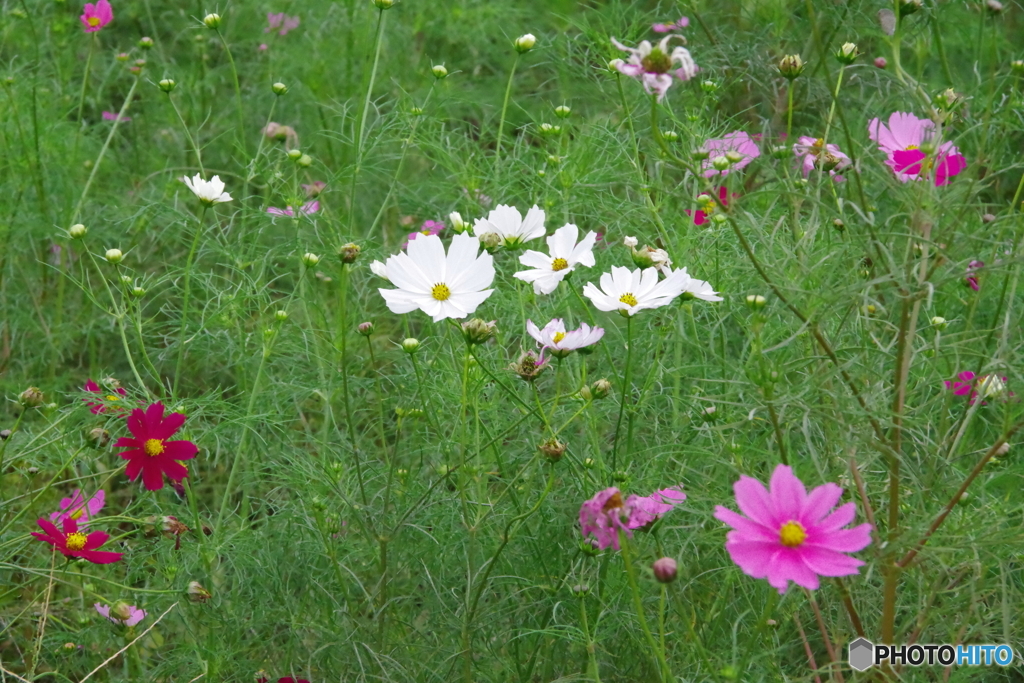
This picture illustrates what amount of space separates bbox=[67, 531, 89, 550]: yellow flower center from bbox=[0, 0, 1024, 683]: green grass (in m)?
0.03

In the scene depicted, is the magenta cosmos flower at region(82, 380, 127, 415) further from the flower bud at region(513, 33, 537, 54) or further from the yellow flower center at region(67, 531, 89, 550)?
the flower bud at region(513, 33, 537, 54)

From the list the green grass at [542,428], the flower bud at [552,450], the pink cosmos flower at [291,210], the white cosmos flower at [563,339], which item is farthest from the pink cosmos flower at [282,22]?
the flower bud at [552,450]

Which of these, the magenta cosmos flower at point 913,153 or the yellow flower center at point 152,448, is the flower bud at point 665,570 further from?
the yellow flower center at point 152,448

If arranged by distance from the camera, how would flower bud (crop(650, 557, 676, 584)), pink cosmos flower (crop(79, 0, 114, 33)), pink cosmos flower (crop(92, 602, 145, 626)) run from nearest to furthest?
flower bud (crop(650, 557, 676, 584)) → pink cosmos flower (crop(92, 602, 145, 626)) → pink cosmos flower (crop(79, 0, 114, 33))

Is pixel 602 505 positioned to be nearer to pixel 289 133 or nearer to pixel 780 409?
pixel 780 409

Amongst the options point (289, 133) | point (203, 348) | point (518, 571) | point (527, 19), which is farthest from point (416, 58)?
point (518, 571)

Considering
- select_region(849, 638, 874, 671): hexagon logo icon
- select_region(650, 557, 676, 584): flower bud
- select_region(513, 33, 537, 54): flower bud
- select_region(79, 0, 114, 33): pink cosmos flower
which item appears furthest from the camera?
select_region(79, 0, 114, 33): pink cosmos flower

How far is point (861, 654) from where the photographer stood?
3.24 feet

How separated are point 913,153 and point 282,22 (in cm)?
186

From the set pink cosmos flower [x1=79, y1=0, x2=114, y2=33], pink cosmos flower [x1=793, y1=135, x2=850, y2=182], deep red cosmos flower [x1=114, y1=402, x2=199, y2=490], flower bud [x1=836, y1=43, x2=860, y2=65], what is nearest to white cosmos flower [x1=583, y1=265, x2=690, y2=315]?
pink cosmos flower [x1=793, y1=135, x2=850, y2=182]

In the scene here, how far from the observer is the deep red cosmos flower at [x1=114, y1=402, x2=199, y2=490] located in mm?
1174

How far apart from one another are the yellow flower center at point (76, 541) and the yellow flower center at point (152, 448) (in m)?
0.12

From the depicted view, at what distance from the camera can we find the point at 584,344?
103cm

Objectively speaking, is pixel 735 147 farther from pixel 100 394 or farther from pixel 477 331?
pixel 100 394
